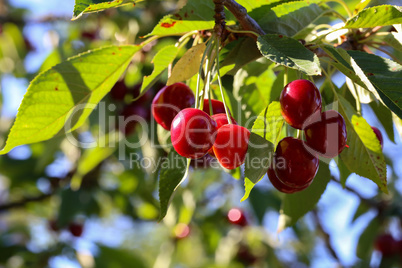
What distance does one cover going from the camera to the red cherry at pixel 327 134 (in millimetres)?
775

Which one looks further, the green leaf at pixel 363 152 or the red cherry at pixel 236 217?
the red cherry at pixel 236 217

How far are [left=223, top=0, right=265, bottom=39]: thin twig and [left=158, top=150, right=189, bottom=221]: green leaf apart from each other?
342mm

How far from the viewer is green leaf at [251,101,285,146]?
2.57 feet

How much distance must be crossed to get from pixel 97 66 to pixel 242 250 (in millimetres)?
2624

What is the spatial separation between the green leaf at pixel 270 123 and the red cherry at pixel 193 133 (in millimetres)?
97

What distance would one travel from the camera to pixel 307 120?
779 mm

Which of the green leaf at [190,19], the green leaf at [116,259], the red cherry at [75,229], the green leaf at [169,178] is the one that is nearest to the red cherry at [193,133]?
the green leaf at [169,178]

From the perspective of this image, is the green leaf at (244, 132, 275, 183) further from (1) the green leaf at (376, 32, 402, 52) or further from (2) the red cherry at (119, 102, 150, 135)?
(2) the red cherry at (119, 102, 150, 135)

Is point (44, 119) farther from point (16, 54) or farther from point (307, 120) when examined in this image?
point (16, 54)

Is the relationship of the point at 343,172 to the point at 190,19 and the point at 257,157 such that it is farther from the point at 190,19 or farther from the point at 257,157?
the point at 190,19

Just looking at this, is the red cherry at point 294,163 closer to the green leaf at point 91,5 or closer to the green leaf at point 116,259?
the green leaf at point 91,5

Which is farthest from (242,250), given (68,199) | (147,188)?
(68,199)

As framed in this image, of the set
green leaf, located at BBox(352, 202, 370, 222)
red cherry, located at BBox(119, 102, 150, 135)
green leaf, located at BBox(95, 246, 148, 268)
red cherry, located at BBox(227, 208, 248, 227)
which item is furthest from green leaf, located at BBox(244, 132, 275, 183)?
red cherry, located at BBox(227, 208, 248, 227)

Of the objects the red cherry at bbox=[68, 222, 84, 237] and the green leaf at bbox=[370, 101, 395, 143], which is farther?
the red cherry at bbox=[68, 222, 84, 237]
